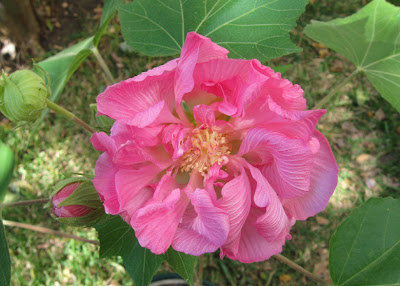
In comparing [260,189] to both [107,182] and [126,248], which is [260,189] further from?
[126,248]

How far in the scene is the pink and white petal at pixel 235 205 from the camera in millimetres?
820

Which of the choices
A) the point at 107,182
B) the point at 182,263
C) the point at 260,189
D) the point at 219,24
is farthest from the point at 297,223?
the point at 107,182

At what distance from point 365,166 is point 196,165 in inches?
78.1

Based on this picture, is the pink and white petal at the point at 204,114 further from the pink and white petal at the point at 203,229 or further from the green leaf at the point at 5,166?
the green leaf at the point at 5,166

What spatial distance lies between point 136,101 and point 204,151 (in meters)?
0.22

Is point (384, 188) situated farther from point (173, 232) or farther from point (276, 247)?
point (173, 232)

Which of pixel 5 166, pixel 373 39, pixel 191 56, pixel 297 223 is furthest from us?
pixel 297 223

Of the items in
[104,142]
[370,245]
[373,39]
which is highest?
[104,142]

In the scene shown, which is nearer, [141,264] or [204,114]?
[204,114]

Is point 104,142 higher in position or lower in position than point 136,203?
higher

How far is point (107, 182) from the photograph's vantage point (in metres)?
0.85

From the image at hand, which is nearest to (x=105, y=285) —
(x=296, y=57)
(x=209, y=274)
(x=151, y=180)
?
(x=209, y=274)

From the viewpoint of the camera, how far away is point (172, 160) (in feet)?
3.19

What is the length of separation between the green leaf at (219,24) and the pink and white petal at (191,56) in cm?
35
